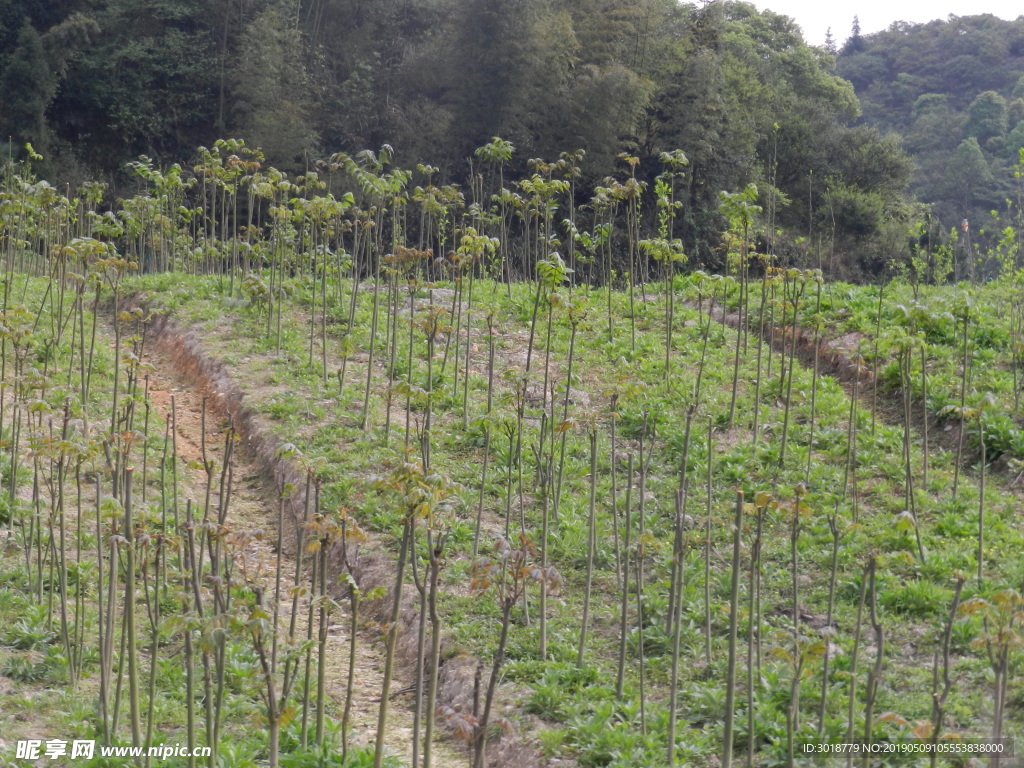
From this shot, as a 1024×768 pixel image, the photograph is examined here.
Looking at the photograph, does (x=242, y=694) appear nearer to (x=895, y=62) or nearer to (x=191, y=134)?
(x=191, y=134)

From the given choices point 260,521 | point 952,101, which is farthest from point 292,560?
point 952,101

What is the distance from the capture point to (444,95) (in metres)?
28.6

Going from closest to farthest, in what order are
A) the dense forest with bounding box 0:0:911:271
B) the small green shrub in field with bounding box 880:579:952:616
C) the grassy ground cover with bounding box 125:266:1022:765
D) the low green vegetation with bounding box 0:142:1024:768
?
the low green vegetation with bounding box 0:142:1024:768 < the grassy ground cover with bounding box 125:266:1022:765 < the small green shrub in field with bounding box 880:579:952:616 < the dense forest with bounding box 0:0:911:271

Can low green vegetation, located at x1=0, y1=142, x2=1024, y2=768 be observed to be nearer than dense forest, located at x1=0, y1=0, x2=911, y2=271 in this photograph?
Yes

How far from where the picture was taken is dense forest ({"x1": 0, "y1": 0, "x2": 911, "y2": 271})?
2670cm

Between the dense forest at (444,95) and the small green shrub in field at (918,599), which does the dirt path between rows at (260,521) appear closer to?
the small green shrub in field at (918,599)

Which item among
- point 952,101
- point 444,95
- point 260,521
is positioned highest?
point 952,101

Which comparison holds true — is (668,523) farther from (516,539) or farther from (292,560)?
(292,560)

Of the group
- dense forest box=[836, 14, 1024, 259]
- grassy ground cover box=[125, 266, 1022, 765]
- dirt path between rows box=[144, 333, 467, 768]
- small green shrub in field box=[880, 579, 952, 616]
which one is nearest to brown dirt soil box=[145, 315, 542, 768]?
dirt path between rows box=[144, 333, 467, 768]

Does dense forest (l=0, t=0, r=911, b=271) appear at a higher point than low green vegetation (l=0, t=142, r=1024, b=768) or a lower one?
higher

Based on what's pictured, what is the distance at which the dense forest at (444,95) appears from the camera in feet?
87.6

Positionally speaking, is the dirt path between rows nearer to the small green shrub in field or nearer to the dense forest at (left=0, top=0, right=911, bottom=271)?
the small green shrub in field

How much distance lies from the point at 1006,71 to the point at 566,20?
3212 cm

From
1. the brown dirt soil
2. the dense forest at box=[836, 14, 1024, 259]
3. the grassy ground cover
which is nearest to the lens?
the grassy ground cover
